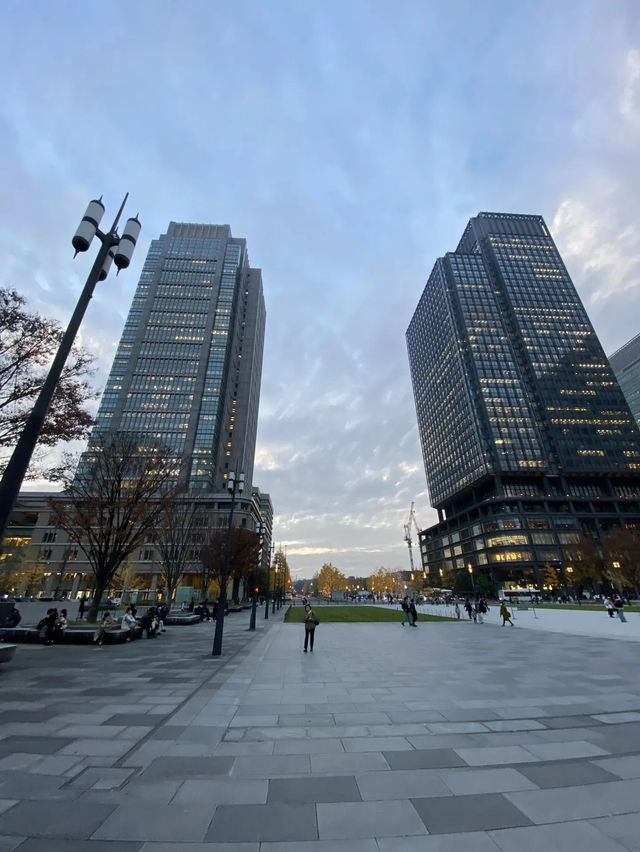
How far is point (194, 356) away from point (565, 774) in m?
124

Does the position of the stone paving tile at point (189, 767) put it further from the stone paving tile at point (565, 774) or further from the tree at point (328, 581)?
the tree at point (328, 581)

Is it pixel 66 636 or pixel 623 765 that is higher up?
pixel 66 636

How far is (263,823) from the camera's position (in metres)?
4.04

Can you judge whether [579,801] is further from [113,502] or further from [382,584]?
[382,584]

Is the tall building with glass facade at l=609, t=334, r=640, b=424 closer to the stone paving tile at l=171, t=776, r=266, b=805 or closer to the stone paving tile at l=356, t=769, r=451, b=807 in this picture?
the stone paving tile at l=356, t=769, r=451, b=807

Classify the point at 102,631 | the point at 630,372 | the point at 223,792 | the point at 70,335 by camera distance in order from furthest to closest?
the point at 630,372 < the point at 102,631 < the point at 70,335 < the point at 223,792

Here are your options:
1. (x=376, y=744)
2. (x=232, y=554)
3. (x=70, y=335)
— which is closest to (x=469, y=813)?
(x=376, y=744)

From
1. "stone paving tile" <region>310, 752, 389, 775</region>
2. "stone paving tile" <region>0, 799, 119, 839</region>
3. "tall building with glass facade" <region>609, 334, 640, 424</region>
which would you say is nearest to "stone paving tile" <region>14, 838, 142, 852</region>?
"stone paving tile" <region>0, 799, 119, 839</region>

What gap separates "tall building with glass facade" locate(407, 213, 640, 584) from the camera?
10319 cm

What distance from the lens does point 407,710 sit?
27.1 feet

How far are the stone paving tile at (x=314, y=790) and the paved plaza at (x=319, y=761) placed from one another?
0.09 ft

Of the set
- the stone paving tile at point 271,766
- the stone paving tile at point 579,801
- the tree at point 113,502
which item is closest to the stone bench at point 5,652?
the tree at point 113,502

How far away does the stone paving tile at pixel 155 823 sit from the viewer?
3764 mm

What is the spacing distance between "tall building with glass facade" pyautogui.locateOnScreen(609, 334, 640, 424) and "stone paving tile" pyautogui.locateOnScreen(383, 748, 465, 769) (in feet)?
650
